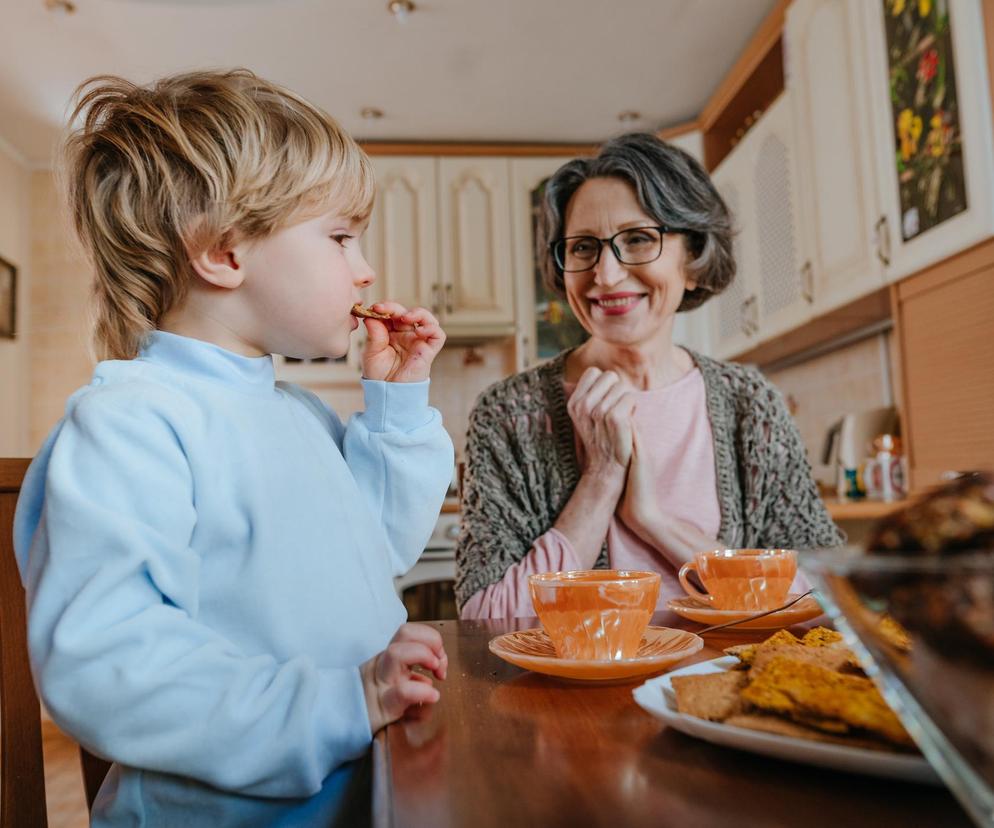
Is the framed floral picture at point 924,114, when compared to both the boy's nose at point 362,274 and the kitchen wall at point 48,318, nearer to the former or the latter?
the boy's nose at point 362,274

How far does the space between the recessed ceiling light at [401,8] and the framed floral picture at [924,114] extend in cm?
151

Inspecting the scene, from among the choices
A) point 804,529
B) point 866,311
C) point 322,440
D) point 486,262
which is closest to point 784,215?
point 866,311

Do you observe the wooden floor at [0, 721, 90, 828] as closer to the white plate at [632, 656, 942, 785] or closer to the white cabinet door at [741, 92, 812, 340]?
the white plate at [632, 656, 942, 785]

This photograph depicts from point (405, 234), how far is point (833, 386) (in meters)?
2.04

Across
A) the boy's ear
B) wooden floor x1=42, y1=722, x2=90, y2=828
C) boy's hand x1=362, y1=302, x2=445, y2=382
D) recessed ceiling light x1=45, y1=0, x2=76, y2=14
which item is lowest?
wooden floor x1=42, y1=722, x2=90, y2=828

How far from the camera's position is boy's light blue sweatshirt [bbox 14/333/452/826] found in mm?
493

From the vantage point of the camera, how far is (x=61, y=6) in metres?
2.74

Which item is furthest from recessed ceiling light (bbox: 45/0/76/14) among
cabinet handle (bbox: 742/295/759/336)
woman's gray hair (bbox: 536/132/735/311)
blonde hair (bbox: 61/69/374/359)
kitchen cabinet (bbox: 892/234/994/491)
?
kitchen cabinet (bbox: 892/234/994/491)

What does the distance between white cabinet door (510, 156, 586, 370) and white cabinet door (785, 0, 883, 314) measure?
143cm

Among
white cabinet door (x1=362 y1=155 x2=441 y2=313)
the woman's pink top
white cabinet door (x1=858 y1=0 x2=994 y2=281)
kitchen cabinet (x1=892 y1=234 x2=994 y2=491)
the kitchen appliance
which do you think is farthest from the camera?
white cabinet door (x1=362 y1=155 x2=441 y2=313)

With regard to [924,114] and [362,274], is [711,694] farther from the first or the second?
[924,114]

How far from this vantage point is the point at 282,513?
0.70 meters

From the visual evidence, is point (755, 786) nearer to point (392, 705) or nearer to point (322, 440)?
point (392, 705)

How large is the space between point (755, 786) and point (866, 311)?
2486mm
